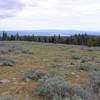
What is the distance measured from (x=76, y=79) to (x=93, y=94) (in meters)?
1.20

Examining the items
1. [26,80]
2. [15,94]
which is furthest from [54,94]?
[26,80]

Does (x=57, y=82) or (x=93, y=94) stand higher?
(x=57, y=82)

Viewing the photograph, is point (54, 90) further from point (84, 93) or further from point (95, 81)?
point (95, 81)

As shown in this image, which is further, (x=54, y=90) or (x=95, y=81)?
(x=95, y=81)

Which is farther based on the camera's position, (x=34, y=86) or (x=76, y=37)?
(x=76, y=37)

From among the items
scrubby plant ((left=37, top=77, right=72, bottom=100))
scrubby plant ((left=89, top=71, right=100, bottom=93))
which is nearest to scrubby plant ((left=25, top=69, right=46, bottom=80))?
scrubby plant ((left=37, top=77, right=72, bottom=100))

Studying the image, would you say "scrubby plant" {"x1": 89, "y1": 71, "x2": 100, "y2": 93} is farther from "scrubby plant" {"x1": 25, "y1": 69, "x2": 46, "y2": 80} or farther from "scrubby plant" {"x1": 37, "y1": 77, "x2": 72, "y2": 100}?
"scrubby plant" {"x1": 25, "y1": 69, "x2": 46, "y2": 80}

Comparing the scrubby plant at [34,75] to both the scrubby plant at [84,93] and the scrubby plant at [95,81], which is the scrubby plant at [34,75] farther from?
the scrubby plant at [95,81]

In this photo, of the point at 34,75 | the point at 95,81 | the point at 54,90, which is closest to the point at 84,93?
the point at 54,90

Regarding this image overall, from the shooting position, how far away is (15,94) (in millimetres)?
3785

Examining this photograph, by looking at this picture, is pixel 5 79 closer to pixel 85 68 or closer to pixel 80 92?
pixel 80 92

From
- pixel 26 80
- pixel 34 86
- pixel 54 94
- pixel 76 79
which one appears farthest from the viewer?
pixel 76 79

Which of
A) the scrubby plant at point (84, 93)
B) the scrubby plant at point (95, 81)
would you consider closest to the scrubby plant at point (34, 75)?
the scrubby plant at point (84, 93)

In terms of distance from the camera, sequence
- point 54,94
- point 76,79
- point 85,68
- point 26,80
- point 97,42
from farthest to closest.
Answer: point 97,42
point 85,68
point 76,79
point 26,80
point 54,94
